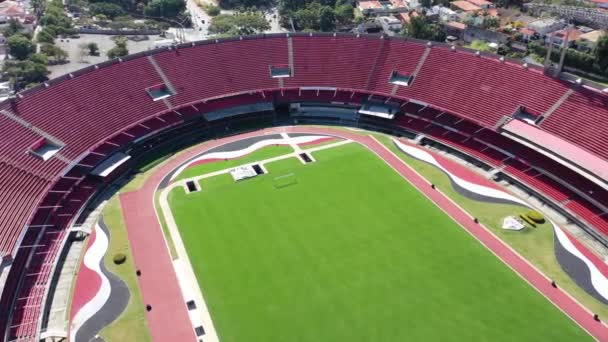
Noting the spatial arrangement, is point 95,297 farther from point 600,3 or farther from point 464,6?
point 600,3

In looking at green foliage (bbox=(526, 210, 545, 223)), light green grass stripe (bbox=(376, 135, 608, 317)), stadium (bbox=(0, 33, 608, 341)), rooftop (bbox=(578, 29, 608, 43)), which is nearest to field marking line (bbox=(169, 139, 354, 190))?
stadium (bbox=(0, 33, 608, 341))

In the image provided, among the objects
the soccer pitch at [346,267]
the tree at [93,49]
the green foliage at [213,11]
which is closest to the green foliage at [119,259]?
the soccer pitch at [346,267]

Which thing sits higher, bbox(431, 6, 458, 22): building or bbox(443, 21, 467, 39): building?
bbox(431, 6, 458, 22): building

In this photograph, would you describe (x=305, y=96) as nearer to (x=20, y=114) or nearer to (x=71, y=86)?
(x=71, y=86)

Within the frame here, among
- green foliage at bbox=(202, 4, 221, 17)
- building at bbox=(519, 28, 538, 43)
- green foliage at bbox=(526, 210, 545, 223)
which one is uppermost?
green foliage at bbox=(202, 4, 221, 17)

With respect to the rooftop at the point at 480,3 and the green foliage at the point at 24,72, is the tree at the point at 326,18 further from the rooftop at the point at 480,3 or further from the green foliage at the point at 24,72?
the green foliage at the point at 24,72

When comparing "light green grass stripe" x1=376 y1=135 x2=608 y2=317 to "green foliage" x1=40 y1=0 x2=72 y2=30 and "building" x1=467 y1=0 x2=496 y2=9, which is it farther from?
"green foliage" x1=40 y1=0 x2=72 y2=30
